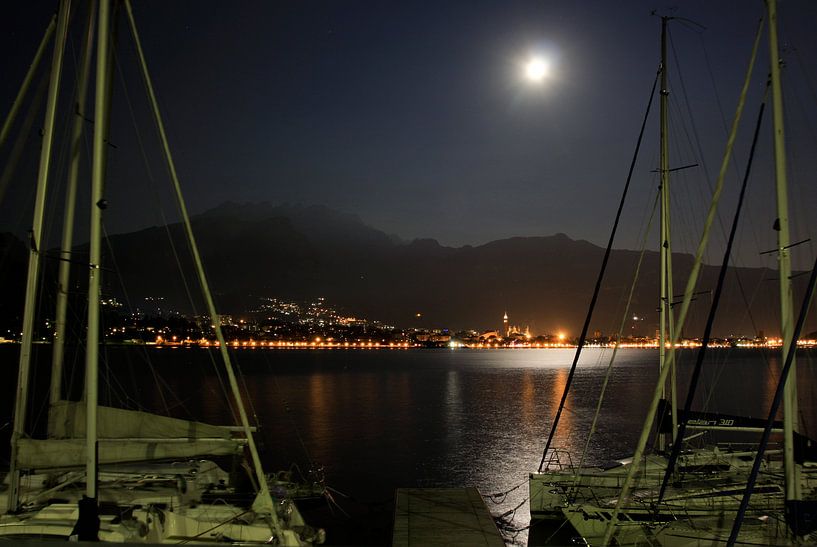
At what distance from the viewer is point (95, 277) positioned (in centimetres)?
780

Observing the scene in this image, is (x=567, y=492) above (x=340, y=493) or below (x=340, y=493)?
above

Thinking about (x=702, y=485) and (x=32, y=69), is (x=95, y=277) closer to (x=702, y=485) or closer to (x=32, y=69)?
(x=32, y=69)

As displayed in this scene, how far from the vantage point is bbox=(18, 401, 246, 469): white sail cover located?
37.7ft

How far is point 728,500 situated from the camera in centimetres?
1503

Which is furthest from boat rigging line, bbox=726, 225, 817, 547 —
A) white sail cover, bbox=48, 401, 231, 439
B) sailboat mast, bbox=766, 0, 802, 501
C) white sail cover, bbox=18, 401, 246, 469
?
white sail cover, bbox=48, 401, 231, 439

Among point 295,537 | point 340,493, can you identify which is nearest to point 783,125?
point 295,537

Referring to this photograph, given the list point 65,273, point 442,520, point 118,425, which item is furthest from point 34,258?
point 442,520

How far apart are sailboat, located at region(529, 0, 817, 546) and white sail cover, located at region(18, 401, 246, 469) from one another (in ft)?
27.6

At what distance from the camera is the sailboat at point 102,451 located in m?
8.36

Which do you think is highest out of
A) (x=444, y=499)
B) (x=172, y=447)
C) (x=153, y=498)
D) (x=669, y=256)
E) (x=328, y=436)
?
(x=669, y=256)

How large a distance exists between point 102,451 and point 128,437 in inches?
23.1

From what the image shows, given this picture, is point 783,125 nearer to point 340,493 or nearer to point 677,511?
point 677,511

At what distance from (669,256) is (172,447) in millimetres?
15377

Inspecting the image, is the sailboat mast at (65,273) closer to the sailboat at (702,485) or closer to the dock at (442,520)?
the dock at (442,520)
